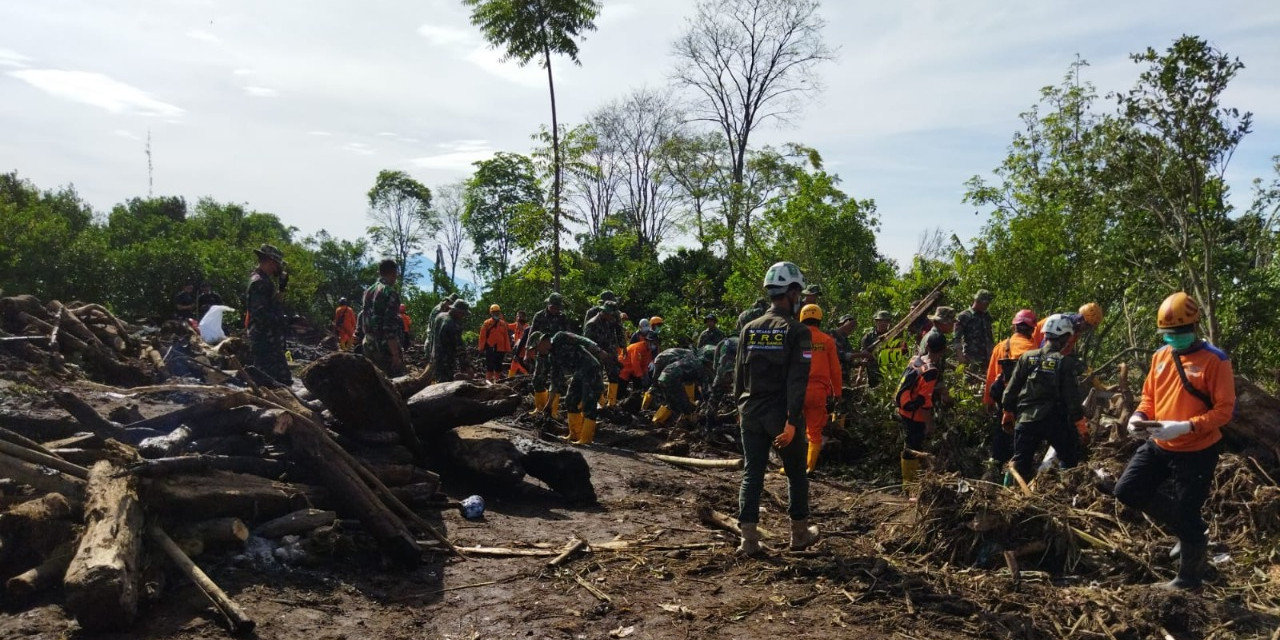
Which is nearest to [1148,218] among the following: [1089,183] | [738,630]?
[1089,183]

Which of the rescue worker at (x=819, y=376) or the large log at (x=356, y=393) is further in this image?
the rescue worker at (x=819, y=376)

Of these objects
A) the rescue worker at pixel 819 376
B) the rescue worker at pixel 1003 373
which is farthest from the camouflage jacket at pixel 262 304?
the rescue worker at pixel 1003 373

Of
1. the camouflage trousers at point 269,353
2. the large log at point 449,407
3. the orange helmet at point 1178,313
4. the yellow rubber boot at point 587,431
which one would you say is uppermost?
the orange helmet at point 1178,313

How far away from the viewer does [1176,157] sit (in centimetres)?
1181

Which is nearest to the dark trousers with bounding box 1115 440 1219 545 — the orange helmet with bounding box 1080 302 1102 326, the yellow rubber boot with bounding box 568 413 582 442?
the orange helmet with bounding box 1080 302 1102 326

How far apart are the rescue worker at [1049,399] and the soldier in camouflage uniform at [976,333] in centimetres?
447

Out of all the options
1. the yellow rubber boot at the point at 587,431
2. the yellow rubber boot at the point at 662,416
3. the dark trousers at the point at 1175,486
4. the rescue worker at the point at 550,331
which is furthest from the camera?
the yellow rubber boot at the point at 662,416

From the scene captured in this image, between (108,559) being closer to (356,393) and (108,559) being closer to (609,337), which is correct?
(356,393)

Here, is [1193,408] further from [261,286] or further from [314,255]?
[314,255]

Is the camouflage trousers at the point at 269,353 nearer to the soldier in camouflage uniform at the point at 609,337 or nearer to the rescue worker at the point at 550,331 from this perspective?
the rescue worker at the point at 550,331

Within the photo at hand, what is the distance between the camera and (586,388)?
10742 mm

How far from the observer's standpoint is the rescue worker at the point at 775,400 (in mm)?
5598

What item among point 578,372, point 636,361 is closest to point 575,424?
point 578,372

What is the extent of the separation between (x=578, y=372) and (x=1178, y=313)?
7329 millimetres
